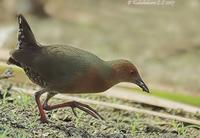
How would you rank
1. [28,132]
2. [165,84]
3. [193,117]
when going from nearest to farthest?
1. [28,132]
2. [193,117]
3. [165,84]

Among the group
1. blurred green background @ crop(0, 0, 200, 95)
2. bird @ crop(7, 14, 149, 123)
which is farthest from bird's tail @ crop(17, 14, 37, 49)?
blurred green background @ crop(0, 0, 200, 95)

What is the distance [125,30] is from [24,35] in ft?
13.9

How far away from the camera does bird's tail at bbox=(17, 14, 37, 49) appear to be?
7.77ft

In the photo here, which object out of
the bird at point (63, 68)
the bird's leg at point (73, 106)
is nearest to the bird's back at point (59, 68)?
the bird at point (63, 68)

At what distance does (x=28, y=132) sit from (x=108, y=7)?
486cm

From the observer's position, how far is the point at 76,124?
258 cm

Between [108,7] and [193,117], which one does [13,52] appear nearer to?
[193,117]

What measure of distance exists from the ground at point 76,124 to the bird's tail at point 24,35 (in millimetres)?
278

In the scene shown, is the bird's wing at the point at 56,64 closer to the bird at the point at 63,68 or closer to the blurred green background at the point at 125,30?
the bird at the point at 63,68

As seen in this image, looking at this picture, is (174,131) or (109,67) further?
(174,131)

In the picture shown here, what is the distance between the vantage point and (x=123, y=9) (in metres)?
6.89

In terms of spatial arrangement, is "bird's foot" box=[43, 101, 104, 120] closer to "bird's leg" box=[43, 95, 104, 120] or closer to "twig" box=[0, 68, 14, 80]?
"bird's leg" box=[43, 95, 104, 120]

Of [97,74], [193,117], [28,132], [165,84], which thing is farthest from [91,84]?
[165,84]

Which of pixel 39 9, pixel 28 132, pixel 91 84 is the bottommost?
pixel 28 132
